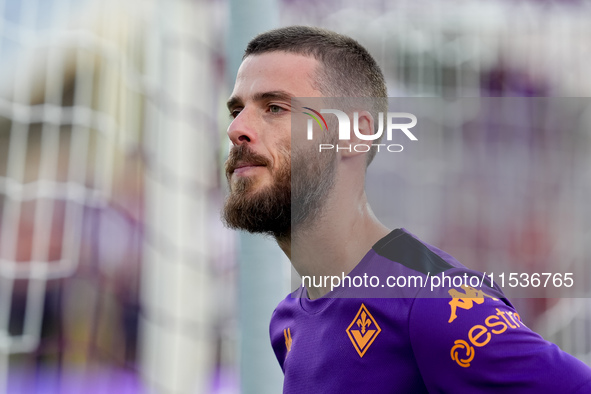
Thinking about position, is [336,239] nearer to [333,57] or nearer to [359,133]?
[359,133]

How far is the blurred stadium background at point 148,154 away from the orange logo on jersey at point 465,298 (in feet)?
4.56

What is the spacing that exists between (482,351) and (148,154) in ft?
7.52

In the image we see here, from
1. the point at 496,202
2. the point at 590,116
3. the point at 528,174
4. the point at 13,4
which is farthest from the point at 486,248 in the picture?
the point at 13,4

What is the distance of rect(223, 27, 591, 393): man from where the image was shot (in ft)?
3.08

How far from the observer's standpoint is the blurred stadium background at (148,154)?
8.68ft

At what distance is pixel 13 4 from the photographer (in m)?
2.91

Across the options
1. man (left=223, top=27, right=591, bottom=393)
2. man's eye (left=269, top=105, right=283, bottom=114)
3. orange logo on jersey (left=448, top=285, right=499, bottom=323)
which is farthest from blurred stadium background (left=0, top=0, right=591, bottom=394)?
orange logo on jersey (left=448, top=285, right=499, bottom=323)

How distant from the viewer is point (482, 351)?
896mm

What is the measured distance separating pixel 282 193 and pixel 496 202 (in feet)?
2.68

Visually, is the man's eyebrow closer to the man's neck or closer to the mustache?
the mustache

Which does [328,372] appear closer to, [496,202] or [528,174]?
[496,202]

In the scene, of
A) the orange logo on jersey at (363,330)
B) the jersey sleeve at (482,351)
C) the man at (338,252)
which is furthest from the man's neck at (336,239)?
the jersey sleeve at (482,351)

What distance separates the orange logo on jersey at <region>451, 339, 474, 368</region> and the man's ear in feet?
1.66

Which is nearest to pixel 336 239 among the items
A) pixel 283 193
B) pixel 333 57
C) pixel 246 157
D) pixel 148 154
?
pixel 283 193
